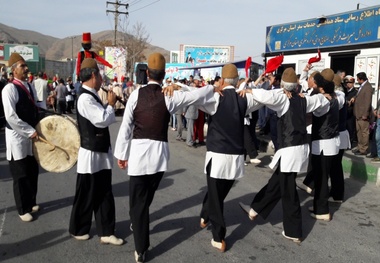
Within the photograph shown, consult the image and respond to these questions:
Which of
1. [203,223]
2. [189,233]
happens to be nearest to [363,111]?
[203,223]

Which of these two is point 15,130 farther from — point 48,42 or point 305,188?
point 48,42

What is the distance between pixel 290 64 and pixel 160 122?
1041cm

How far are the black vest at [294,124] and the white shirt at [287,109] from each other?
53mm

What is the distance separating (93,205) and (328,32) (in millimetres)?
10067

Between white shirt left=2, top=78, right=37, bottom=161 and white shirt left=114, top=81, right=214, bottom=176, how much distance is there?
1.50 metres

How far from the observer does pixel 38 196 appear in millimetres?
5621

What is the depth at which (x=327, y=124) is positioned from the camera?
505 cm

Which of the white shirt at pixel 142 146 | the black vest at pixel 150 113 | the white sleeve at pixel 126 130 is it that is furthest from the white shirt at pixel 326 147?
the white sleeve at pixel 126 130

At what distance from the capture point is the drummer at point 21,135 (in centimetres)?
450

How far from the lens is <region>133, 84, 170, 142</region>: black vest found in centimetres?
364

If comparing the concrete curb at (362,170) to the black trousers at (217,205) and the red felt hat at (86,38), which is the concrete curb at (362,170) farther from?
the red felt hat at (86,38)

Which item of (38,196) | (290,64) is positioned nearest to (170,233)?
(38,196)

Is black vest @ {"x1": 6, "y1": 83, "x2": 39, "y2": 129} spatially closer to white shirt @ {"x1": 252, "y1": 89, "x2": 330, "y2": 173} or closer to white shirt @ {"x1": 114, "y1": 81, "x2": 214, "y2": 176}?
white shirt @ {"x1": 114, "y1": 81, "x2": 214, "y2": 176}

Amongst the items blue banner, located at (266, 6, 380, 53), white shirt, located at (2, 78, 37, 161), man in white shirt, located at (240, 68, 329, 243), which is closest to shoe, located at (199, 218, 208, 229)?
man in white shirt, located at (240, 68, 329, 243)
